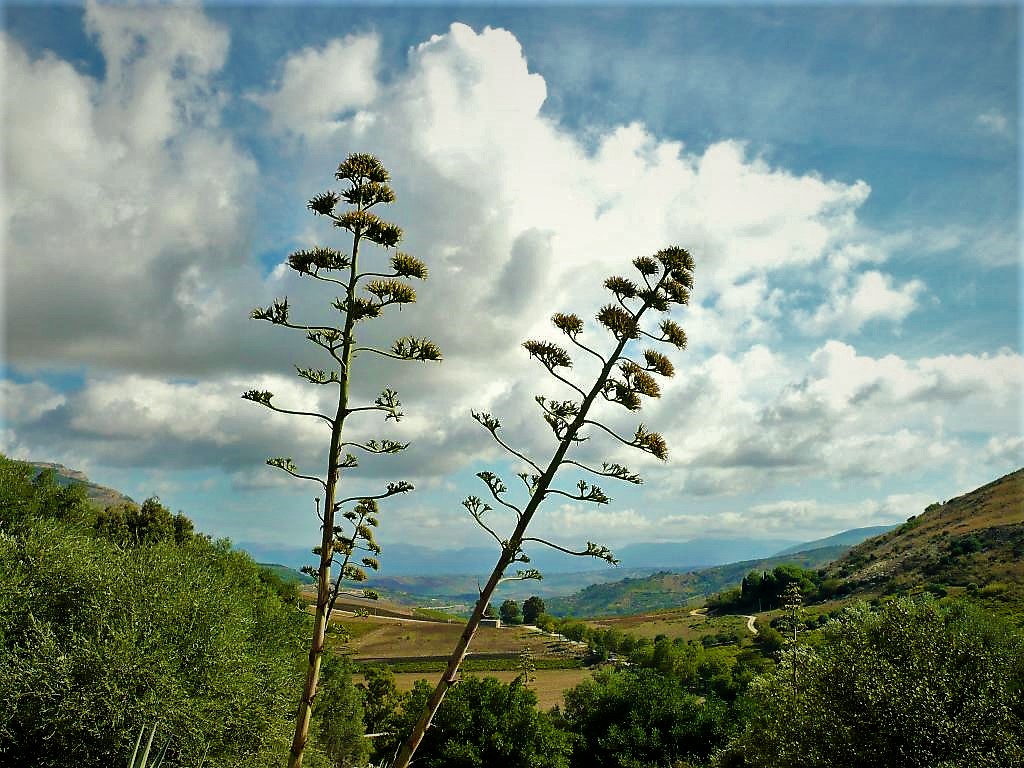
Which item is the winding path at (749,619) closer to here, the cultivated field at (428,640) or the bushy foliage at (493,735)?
the cultivated field at (428,640)

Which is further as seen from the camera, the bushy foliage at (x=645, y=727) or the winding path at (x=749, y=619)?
the winding path at (x=749, y=619)

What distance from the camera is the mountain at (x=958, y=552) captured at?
3866 inches

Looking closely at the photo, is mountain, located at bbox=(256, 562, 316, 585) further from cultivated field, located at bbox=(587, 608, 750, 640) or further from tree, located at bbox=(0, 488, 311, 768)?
cultivated field, located at bbox=(587, 608, 750, 640)

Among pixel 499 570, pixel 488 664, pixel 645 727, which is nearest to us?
pixel 499 570

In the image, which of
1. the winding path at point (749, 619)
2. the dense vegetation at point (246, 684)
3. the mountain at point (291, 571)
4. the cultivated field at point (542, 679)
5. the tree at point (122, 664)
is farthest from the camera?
the winding path at point (749, 619)

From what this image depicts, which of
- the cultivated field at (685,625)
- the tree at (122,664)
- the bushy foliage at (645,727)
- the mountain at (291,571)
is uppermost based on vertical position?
Result: the mountain at (291,571)

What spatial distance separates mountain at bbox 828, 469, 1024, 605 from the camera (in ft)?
322

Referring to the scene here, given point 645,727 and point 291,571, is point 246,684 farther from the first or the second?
point 291,571

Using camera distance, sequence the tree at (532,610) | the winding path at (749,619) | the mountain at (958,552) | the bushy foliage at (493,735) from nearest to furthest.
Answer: the bushy foliage at (493,735) → the mountain at (958,552) → the winding path at (749,619) → the tree at (532,610)

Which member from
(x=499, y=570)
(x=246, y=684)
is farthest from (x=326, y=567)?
(x=246, y=684)

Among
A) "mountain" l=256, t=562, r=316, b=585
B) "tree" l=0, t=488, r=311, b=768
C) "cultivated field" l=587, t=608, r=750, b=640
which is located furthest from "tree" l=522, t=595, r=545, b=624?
"tree" l=0, t=488, r=311, b=768

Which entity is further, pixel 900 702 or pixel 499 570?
pixel 900 702

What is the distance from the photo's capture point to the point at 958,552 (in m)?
117

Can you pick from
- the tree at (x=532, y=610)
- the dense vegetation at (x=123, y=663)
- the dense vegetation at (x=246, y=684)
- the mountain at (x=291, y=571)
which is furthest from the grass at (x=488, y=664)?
the dense vegetation at (x=123, y=663)
